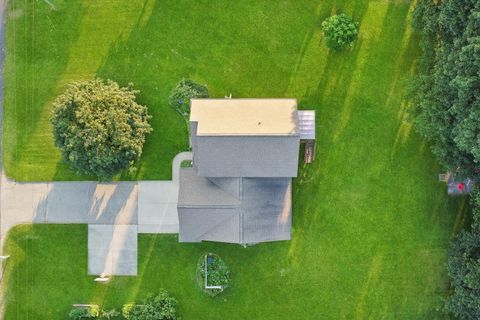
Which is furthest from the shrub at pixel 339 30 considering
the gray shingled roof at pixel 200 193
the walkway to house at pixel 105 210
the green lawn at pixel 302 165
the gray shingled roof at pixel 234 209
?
the walkway to house at pixel 105 210

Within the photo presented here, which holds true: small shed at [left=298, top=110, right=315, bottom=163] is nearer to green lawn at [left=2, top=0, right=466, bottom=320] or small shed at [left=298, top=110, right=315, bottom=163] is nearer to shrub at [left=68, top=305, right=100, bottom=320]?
green lawn at [left=2, top=0, right=466, bottom=320]

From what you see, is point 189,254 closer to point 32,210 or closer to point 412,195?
point 32,210

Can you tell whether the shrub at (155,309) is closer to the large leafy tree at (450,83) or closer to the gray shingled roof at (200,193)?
the gray shingled roof at (200,193)

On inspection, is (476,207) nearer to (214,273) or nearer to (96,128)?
(214,273)

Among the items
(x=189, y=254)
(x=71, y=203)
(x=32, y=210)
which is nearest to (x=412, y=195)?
(x=189, y=254)

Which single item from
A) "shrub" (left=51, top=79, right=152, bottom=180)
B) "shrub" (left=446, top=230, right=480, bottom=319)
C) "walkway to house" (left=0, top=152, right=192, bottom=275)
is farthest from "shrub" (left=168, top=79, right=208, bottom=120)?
"shrub" (left=446, top=230, right=480, bottom=319)

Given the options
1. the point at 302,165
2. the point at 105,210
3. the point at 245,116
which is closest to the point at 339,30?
the point at 245,116
